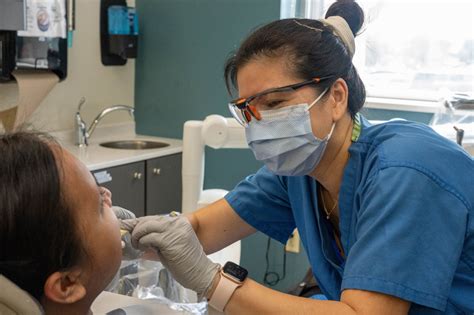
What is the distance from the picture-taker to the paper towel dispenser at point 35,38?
8.20 ft

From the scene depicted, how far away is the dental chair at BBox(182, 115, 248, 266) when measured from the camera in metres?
1.96

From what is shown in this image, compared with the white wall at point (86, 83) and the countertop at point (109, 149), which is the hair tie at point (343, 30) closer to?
the countertop at point (109, 149)

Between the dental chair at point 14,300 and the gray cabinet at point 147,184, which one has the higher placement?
the dental chair at point 14,300

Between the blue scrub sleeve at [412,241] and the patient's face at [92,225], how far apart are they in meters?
0.47

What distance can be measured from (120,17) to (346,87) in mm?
2194

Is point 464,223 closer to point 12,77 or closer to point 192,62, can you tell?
point 12,77

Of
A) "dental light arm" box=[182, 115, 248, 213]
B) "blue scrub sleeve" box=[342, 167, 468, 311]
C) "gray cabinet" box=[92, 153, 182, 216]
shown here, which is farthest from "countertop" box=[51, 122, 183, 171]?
"blue scrub sleeve" box=[342, 167, 468, 311]

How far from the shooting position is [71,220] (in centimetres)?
96

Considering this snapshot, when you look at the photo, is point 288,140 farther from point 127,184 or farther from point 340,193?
point 127,184

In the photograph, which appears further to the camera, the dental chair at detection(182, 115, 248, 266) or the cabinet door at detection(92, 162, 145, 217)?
the cabinet door at detection(92, 162, 145, 217)

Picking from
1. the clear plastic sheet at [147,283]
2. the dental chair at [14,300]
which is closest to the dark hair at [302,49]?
the clear plastic sheet at [147,283]

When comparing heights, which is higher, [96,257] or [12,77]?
[12,77]

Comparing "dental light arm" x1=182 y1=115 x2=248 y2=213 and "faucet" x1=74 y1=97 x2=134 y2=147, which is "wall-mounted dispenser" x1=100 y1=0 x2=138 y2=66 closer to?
"faucet" x1=74 y1=97 x2=134 y2=147

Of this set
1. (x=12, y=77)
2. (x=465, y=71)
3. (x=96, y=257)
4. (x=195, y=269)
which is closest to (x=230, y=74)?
(x=195, y=269)
